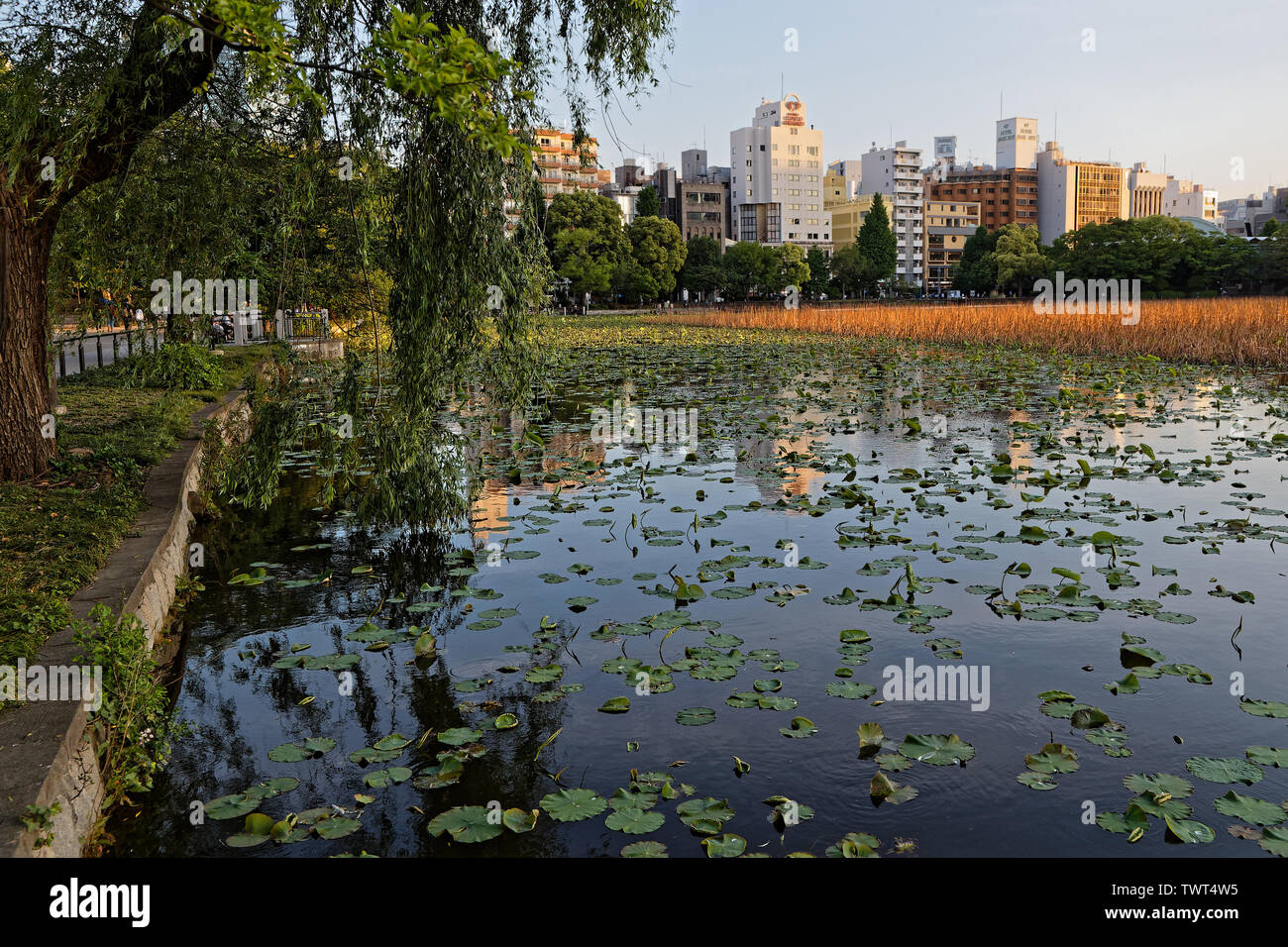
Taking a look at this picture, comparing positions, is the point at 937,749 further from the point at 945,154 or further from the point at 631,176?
the point at 945,154

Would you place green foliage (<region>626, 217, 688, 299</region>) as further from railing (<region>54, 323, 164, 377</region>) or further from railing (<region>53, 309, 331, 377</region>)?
railing (<region>54, 323, 164, 377</region>)

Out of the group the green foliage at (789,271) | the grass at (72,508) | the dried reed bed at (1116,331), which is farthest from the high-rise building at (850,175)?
the grass at (72,508)

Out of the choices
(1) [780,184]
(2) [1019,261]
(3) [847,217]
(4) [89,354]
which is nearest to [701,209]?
(1) [780,184]

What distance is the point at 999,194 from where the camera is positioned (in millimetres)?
145250

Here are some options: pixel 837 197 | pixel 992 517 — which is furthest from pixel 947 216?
pixel 992 517

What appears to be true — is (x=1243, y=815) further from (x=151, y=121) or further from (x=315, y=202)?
(x=151, y=121)

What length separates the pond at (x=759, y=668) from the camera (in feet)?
12.2

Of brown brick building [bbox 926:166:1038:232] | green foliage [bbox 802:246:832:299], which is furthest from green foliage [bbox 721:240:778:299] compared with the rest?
brown brick building [bbox 926:166:1038:232]

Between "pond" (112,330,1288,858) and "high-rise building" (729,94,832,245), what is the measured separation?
127728mm

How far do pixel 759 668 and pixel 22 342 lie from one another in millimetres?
7136

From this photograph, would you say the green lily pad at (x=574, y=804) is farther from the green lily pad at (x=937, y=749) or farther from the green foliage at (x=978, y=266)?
the green foliage at (x=978, y=266)

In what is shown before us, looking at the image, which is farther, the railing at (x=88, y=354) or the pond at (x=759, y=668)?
the railing at (x=88, y=354)

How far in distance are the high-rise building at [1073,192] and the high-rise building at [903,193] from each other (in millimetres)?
19472

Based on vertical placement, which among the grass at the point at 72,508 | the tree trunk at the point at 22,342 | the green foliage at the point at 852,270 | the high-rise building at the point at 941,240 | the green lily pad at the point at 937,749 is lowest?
the green lily pad at the point at 937,749
